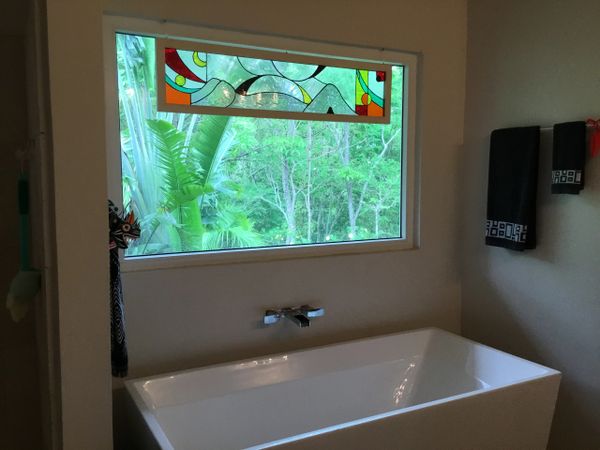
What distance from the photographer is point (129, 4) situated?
2205 millimetres

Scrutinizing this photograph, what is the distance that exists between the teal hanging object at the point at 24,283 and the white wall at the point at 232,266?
325 mm

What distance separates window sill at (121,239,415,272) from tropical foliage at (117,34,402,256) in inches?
2.3

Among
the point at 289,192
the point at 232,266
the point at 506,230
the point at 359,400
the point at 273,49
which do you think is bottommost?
the point at 359,400

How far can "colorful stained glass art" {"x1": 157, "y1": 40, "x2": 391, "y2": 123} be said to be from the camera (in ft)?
7.82

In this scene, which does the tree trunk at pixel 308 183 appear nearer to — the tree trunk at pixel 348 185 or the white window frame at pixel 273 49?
the white window frame at pixel 273 49

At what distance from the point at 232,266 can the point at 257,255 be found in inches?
6.2

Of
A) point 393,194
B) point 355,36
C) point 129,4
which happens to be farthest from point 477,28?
point 129,4

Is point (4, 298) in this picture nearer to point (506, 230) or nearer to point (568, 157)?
point (506, 230)

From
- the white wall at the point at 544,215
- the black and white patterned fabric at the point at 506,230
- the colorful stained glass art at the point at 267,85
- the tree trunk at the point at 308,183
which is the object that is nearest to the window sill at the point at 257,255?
the tree trunk at the point at 308,183

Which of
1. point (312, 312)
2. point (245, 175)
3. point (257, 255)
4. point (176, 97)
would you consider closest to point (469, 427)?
point (312, 312)

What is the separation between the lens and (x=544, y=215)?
2.68m

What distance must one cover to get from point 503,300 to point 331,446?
1615mm

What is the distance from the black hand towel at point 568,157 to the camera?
2.36 meters

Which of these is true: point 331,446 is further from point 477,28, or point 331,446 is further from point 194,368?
point 477,28
